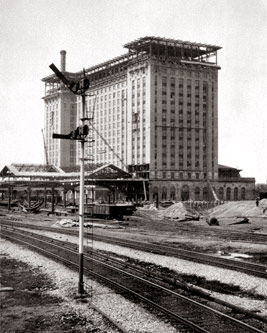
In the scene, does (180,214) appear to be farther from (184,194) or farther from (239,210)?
(184,194)

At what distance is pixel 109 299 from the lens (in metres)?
12.6

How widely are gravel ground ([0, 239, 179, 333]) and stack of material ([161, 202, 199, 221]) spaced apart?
3566 cm

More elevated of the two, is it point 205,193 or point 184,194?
point 205,193

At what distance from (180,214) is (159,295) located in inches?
1687

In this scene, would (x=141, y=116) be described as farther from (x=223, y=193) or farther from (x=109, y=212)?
(x=109, y=212)

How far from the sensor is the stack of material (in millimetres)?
52500

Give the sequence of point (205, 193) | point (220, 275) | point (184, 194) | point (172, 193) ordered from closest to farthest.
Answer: point (220, 275) < point (172, 193) < point (184, 194) < point (205, 193)

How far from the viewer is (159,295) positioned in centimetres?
1307

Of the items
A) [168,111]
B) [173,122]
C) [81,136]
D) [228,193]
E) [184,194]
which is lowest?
[184,194]

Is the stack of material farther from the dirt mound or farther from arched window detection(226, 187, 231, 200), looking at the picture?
arched window detection(226, 187, 231, 200)

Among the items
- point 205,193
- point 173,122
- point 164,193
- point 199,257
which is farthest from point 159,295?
point 173,122

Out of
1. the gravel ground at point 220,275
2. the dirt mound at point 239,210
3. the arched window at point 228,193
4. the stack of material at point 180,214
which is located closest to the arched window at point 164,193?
the arched window at point 228,193

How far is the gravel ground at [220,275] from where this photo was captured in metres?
12.5

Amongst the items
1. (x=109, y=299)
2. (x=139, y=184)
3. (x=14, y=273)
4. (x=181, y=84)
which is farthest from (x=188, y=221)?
(x=181, y=84)
